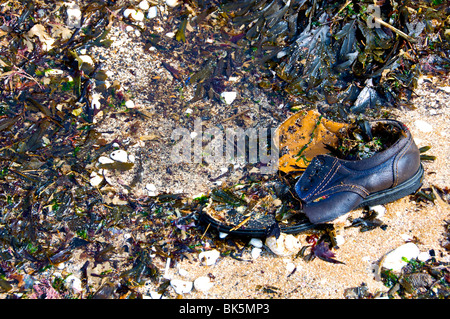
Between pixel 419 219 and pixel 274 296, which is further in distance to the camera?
pixel 419 219

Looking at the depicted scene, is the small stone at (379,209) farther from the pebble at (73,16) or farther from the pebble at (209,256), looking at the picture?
the pebble at (73,16)

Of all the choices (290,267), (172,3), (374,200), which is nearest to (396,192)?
(374,200)

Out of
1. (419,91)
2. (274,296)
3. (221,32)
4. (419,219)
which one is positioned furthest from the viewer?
(221,32)

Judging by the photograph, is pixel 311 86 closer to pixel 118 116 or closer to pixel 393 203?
pixel 393 203

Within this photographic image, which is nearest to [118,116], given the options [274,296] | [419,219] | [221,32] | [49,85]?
[49,85]

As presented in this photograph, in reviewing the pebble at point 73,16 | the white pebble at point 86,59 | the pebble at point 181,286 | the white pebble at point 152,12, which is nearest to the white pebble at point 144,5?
the white pebble at point 152,12

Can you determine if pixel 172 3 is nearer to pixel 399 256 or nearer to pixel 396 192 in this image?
pixel 396 192
